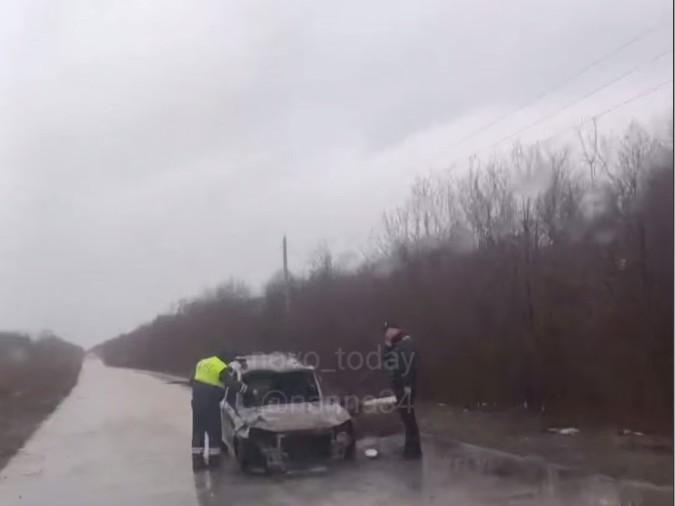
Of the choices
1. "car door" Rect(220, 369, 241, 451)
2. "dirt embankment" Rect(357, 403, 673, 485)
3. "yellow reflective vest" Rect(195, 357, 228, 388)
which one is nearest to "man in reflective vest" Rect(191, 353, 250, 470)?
"yellow reflective vest" Rect(195, 357, 228, 388)

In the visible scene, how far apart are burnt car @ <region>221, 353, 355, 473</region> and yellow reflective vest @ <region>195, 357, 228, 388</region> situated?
285mm

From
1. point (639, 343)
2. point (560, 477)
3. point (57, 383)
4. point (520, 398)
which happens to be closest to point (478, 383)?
point (520, 398)

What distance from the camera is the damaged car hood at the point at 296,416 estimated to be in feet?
41.5

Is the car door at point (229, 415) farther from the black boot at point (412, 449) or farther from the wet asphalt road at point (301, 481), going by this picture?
the black boot at point (412, 449)

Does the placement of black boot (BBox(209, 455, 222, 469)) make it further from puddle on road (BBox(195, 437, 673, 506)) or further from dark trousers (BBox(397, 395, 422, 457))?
dark trousers (BBox(397, 395, 422, 457))

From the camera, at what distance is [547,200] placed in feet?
59.5

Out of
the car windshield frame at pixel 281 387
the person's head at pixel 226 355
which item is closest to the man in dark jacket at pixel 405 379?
the car windshield frame at pixel 281 387

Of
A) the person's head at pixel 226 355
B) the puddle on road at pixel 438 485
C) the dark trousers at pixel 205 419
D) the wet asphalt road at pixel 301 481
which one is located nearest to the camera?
the puddle on road at pixel 438 485

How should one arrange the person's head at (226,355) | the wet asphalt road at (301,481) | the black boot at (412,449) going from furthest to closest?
the person's head at (226,355), the black boot at (412,449), the wet asphalt road at (301,481)

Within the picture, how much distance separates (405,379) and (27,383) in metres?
25.5

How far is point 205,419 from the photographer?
13.8 meters

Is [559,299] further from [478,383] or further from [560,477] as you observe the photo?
[560,477]

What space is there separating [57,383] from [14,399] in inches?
356

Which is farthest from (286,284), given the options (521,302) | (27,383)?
(27,383)
